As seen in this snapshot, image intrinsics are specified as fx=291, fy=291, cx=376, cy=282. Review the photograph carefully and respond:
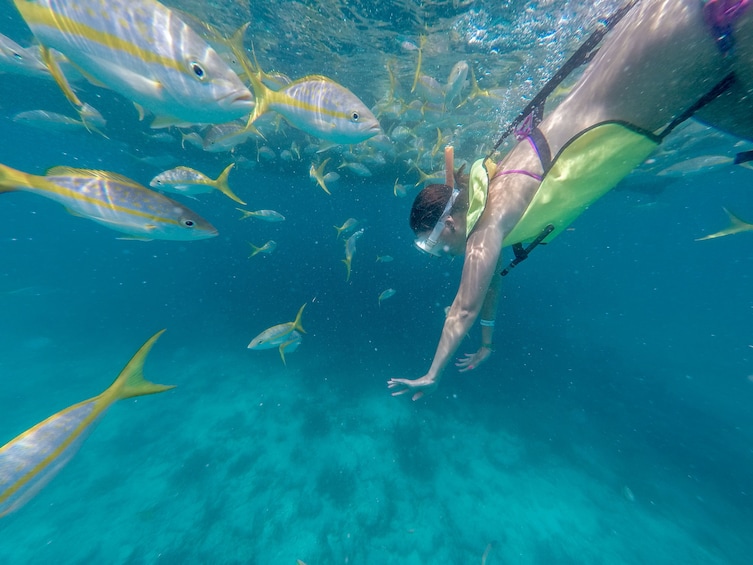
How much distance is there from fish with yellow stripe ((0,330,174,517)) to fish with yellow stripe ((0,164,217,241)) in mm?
1253

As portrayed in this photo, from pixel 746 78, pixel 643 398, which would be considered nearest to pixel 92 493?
pixel 746 78

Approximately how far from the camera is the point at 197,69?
193 cm

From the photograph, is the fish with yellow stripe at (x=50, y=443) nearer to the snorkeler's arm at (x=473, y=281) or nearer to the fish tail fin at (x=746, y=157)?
the snorkeler's arm at (x=473, y=281)

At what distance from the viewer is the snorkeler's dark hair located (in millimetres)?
2916

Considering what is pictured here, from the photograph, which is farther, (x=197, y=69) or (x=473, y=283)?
(x=473, y=283)

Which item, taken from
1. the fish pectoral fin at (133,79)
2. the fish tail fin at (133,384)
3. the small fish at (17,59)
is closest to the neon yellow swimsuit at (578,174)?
the fish pectoral fin at (133,79)

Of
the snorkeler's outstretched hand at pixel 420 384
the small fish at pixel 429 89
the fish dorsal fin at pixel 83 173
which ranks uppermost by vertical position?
the small fish at pixel 429 89

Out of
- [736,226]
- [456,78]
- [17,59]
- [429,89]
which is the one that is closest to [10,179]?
[17,59]

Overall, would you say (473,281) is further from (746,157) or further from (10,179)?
(10,179)

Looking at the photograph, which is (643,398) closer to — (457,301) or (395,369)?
(395,369)

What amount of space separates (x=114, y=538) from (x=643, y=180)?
94.4 feet

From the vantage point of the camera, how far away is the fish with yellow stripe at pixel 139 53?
5.63 feet

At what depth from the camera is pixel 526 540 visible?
7469 mm

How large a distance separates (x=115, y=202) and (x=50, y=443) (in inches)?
79.9
